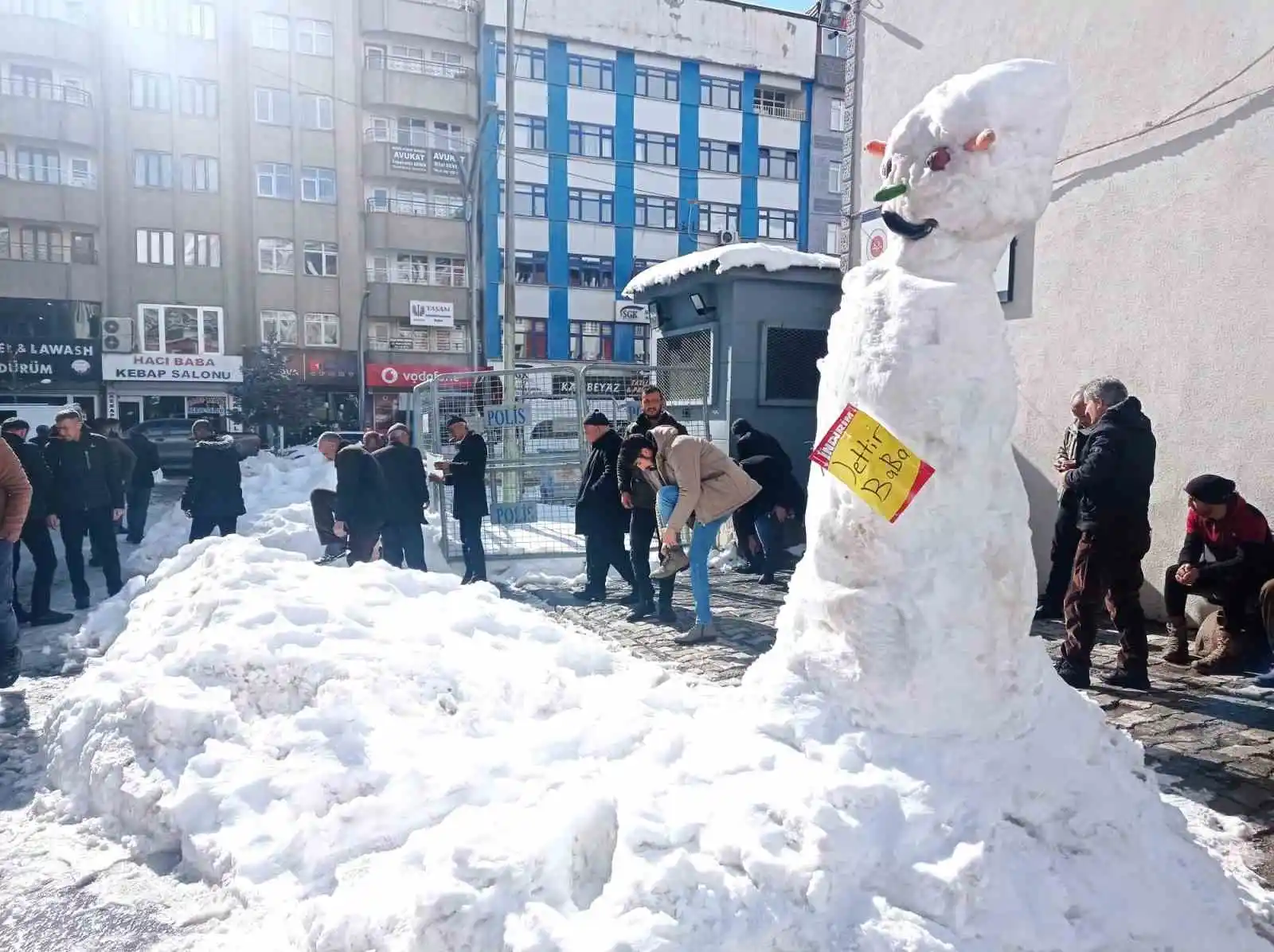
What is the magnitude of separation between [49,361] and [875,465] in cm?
3036

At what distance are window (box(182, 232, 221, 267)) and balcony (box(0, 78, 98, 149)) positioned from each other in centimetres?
381

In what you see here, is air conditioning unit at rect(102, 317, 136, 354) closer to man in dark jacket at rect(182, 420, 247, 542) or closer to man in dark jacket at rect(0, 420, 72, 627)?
man in dark jacket at rect(182, 420, 247, 542)

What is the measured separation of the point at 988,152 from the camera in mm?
2869

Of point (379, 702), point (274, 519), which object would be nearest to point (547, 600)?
point (379, 702)

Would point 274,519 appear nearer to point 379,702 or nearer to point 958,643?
point 379,702

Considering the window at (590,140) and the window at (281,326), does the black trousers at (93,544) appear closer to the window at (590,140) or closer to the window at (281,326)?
the window at (281,326)

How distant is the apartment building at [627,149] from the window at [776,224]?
0.06 metres

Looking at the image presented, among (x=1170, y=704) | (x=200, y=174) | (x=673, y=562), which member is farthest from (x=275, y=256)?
(x=1170, y=704)

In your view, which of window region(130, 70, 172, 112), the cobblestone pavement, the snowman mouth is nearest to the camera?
the snowman mouth

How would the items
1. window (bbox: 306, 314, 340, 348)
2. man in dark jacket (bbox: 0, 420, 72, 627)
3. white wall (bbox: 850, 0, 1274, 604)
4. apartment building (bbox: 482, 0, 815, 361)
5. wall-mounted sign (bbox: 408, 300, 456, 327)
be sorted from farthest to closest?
apartment building (bbox: 482, 0, 815, 361) → wall-mounted sign (bbox: 408, 300, 456, 327) → window (bbox: 306, 314, 340, 348) → man in dark jacket (bbox: 0, 420, 72, 627) → white wall (bbox: 850, 0, 1274, 604)

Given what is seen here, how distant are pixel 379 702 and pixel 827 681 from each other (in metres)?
2.14

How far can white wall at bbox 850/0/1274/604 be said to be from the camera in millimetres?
6043

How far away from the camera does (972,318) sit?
9.48ft

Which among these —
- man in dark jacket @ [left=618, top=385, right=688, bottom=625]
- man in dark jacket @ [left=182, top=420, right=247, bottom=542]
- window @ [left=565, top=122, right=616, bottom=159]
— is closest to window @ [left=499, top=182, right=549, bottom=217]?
window @ [left=565, top=122, right=616, bottom=159]
